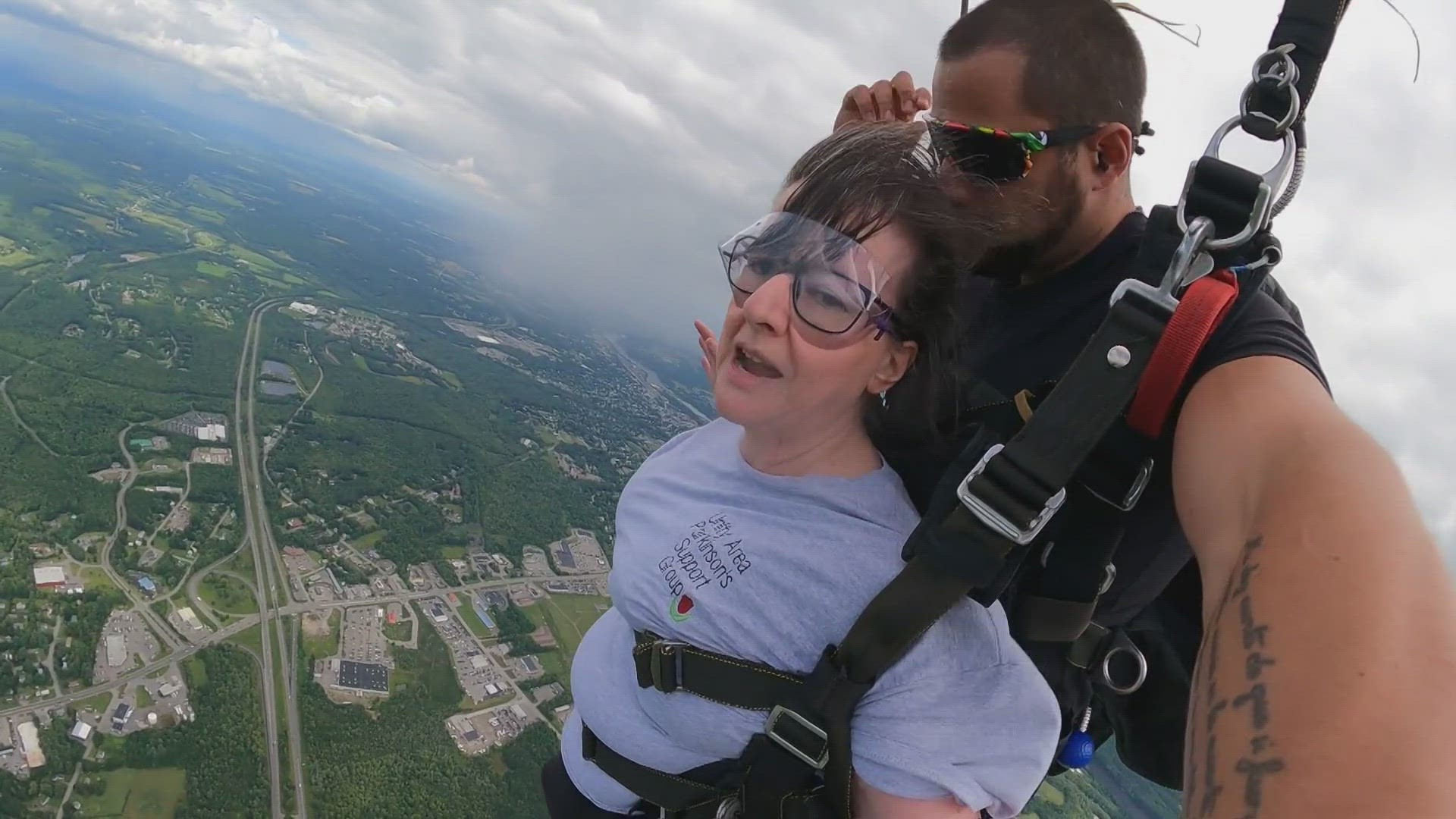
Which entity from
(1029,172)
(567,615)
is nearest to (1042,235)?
(1029,172)

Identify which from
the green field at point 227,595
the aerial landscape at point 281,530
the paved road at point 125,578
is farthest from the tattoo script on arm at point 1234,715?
the green field at point 227,595

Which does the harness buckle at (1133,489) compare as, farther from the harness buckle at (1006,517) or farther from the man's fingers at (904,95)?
the man's fingers at (904,95)

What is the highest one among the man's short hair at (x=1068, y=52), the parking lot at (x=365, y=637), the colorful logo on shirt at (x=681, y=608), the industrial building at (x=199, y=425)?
the man's short hair at (x=1068, y=52)

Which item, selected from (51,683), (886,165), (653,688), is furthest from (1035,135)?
(51,683)

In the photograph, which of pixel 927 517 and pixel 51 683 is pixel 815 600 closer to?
pixel 927 517

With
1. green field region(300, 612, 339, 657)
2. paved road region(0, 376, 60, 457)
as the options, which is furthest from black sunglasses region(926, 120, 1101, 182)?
paved road region(0, 376, 60, 457)

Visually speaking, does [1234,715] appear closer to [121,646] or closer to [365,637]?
[365,637]
